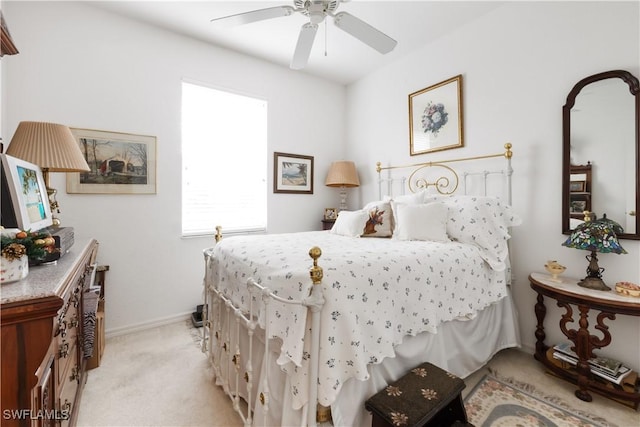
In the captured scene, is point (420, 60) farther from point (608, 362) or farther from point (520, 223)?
point (608, 362)

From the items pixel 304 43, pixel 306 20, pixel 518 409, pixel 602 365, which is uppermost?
pixel 306 20

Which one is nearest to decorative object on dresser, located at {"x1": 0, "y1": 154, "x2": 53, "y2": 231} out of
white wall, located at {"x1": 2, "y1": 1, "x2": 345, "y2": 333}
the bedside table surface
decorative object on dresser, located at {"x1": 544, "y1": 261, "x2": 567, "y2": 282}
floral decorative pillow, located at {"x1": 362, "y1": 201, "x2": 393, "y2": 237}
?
white wall, located at {"x1": 2, "y1": 1, "x2": 345, "y2": 333}

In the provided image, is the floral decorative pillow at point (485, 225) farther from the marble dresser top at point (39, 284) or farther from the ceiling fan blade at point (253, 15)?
the marble dresser top at point (39, 284)

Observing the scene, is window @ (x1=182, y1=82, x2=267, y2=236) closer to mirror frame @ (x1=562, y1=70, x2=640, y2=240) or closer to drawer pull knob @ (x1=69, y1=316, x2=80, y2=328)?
drawer pull knob @ (x1=69, y1=316, x2=80, y2=328)

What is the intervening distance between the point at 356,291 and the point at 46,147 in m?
1.97

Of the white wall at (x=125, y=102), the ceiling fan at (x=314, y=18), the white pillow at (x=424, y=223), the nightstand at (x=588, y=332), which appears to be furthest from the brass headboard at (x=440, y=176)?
the white wall at (x=125, y=102)

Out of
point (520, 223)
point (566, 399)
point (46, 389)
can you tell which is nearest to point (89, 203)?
point (46, 389)

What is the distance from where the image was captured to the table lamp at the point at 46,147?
1.61 meters

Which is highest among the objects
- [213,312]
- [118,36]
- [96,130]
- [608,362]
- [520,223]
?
[118,36]

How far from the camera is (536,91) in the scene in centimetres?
231

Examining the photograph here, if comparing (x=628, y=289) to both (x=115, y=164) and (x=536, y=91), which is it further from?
(x=115, y=164)

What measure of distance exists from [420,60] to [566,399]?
3235 mm

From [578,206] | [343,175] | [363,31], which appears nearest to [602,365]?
[578,206]

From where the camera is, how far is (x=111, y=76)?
8.45 ft
